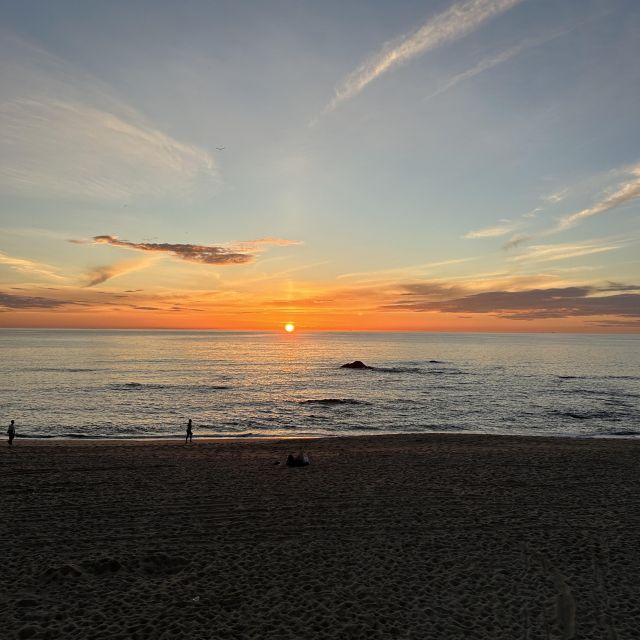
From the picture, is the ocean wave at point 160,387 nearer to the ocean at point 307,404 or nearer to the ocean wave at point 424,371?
the ocean at point 307,404

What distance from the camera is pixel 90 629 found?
915cm

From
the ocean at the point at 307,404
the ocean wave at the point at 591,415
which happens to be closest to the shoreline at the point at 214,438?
the ocean at the point at 307,404

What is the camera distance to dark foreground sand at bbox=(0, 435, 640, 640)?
31.5 ft

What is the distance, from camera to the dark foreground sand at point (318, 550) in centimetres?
960

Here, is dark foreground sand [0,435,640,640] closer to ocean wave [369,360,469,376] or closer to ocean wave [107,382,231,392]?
ocean wave [107,382,231,392]

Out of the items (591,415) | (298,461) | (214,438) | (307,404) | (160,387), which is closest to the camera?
(298,461)

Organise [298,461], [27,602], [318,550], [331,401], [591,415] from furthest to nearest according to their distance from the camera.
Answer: [331,401] → [591,415] → [298,461] → [318,550] → [27,602]

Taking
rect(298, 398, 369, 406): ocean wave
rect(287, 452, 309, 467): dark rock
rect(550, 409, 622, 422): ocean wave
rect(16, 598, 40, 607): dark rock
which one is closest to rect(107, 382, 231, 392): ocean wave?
rect(298, 398, 369, 406): ocean wave

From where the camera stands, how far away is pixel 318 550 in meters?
12.9

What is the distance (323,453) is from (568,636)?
17355 millimetres

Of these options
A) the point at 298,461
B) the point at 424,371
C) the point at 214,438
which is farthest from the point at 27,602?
the point at 424,371

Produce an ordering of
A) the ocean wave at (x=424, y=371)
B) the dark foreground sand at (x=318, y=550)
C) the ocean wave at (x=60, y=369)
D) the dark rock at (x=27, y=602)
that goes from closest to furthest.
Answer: the dark foreground sand at (x=318, y=550) → the dark rock at (x=27, y=602) → the ocean wave at (x=60, y=369) → the ocean wave at (x=424, y=371)

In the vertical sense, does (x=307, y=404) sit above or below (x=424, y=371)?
below

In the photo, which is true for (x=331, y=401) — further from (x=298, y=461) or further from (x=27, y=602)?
(x=27, y=602)
